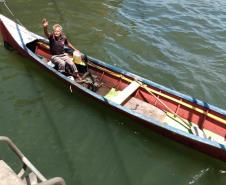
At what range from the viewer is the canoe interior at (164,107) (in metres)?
9.96

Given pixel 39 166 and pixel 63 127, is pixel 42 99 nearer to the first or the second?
pixel 63 127

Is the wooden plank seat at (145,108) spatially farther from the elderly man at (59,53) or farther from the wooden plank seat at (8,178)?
the wooden plank seat at (8,178)

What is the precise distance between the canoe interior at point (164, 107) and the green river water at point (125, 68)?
62cm

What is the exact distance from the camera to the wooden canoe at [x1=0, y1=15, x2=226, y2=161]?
9.42m

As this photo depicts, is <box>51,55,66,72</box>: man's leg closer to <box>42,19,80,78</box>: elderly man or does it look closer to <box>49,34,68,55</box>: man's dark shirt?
<box>42,19,80,78</box>: elderly man

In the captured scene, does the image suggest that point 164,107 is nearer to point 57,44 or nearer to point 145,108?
point 145,108

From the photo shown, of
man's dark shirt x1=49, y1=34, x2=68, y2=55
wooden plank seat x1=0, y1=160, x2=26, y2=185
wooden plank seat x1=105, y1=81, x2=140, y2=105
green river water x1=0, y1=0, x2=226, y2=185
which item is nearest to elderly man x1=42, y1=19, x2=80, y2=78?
man's dark shirt x1=49, y1=34, x2=68, y2=55

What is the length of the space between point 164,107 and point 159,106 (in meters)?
0.20

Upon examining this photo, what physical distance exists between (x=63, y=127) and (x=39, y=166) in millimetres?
1708

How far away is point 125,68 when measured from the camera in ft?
43.8

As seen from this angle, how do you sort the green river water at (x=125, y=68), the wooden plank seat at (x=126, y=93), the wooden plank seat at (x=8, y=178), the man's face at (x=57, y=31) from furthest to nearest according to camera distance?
the man's face at (x=57, y=31), the wooden plank seat at (x=126, y=93), the green river water at (x=125, y=68), the wooden plank seat at (x=8, y=178)

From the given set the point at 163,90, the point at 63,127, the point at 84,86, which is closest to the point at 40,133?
the point at 63,127

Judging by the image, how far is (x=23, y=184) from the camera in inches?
180

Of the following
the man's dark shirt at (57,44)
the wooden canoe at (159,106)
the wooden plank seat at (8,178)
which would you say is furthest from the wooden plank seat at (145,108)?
the wooden plank seat at (8,178)
